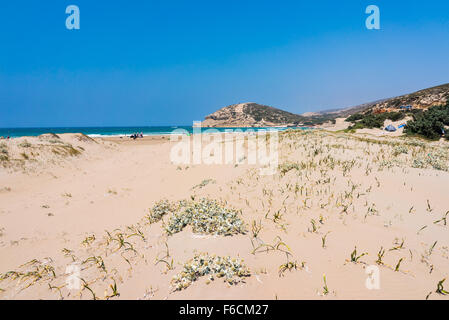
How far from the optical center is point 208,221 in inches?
177

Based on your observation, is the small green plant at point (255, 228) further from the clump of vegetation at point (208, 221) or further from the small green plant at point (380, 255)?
the small green plant at point (380, 255)

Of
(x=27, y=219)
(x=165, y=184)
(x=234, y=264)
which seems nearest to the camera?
(x=234, y=264)

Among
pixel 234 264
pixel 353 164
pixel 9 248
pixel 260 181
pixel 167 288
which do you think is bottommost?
pixel 9 248

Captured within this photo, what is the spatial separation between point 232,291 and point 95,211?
6.44m

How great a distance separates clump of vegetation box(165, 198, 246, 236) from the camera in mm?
4238

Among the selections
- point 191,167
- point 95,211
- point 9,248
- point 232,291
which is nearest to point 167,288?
point 232,291

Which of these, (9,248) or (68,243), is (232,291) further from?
(9,248)

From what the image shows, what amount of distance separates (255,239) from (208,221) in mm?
1112

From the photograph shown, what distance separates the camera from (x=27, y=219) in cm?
665

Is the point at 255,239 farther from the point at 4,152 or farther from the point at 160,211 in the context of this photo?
the point at 4,152

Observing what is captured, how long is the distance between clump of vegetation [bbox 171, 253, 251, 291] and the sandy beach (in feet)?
0.05

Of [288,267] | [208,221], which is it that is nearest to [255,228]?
[208,221]

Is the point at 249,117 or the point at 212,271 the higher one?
the point at 249,117
